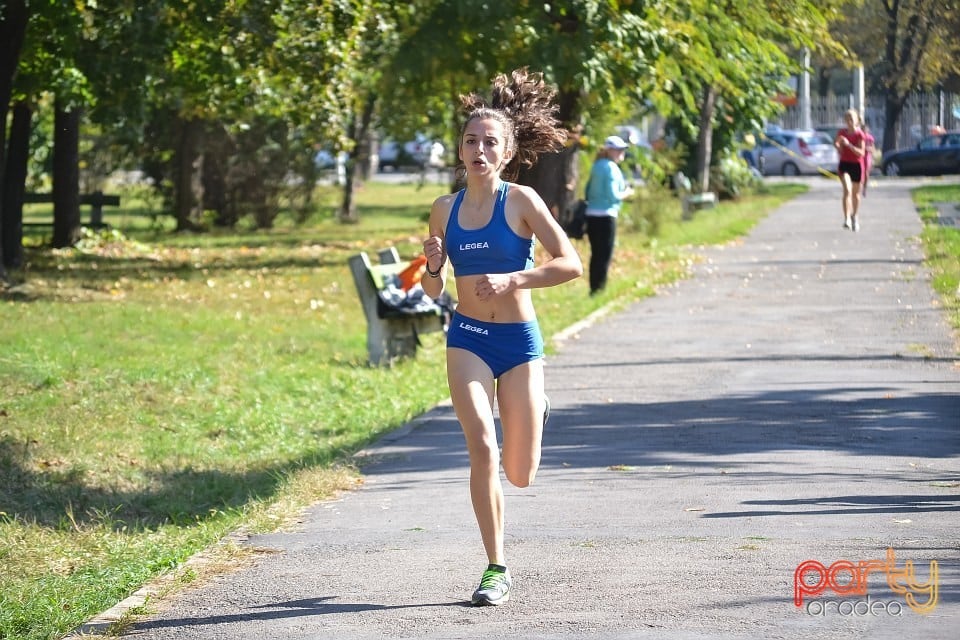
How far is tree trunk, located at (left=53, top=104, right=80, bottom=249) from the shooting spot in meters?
23.6

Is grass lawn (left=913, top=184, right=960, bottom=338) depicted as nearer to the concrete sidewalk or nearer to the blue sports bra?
the concrete sidewalk

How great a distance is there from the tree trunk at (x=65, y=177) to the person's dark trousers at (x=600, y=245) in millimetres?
10355

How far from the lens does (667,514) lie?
710cm

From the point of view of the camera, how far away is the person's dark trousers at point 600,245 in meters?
16.7

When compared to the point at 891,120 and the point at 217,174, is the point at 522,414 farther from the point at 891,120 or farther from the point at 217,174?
the point at 891,120

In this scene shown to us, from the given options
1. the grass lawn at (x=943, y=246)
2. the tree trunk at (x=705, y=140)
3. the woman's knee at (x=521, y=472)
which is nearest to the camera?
the woman's knee at (x=521, y=472)

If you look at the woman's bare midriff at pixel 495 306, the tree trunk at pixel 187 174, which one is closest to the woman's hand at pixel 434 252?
the woman's bare midriff at pixel 495 306

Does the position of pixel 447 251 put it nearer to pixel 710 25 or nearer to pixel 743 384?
pixel 743 384

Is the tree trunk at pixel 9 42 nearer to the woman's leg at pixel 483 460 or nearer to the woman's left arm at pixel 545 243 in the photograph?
the woman's left arm at pixel 545 243

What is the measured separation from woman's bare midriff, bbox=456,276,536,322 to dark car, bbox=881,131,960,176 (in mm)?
43888

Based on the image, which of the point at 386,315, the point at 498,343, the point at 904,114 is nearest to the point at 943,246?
the point at 386,315

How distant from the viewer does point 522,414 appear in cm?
576

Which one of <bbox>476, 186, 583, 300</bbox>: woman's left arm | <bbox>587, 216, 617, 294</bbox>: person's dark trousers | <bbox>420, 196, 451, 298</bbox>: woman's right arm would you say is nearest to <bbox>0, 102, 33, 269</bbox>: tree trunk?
<bbox>587, 216, 617, 294</bbox>: person's dark trousers

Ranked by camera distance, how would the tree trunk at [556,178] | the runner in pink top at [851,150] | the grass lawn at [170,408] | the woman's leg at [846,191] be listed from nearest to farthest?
the grass lawn at [170,408]
the runner in pink top at [851,150]
the woman's leg at [846,191]
the tree trunk at [556,178]
